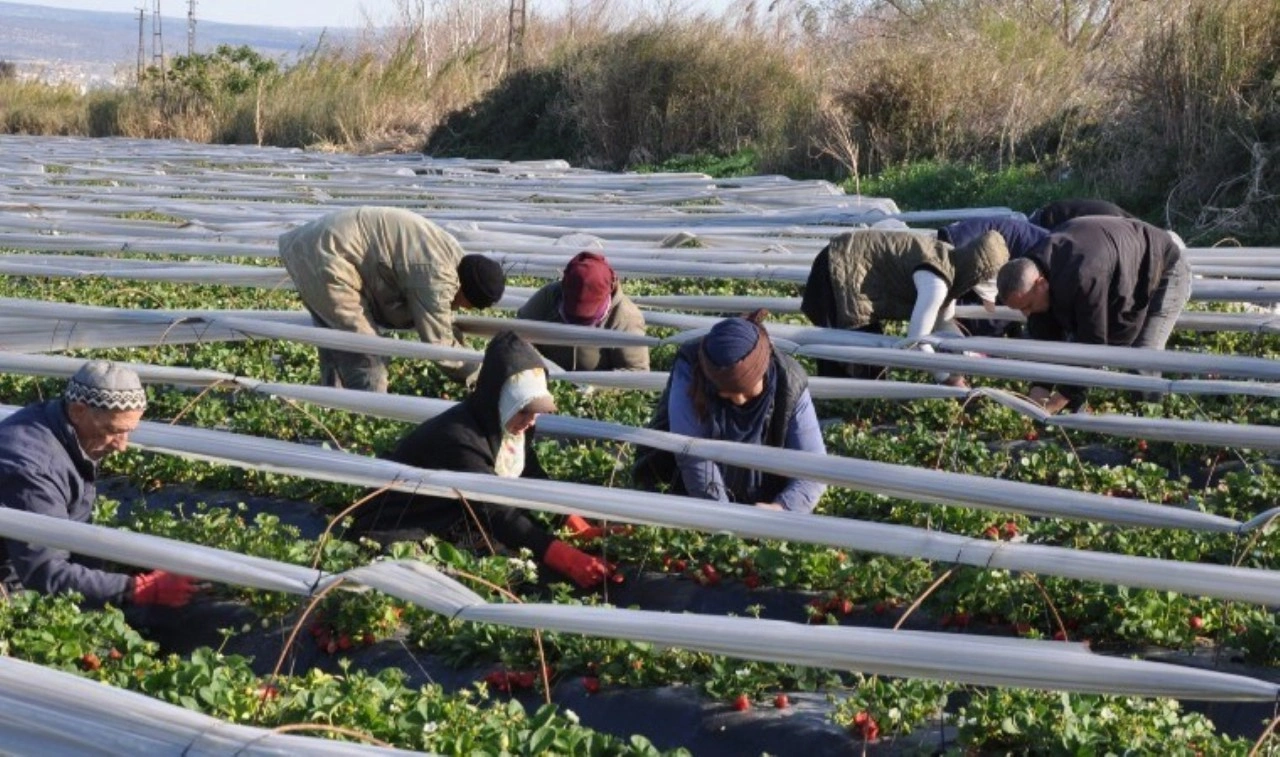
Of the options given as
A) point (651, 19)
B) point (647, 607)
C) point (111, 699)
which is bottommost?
point (647, 607)

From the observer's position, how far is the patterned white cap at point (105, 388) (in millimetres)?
5449

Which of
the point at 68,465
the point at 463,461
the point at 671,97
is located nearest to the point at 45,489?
the point at 68,465

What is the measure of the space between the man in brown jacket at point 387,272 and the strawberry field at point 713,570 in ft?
0.70

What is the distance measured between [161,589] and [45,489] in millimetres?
503

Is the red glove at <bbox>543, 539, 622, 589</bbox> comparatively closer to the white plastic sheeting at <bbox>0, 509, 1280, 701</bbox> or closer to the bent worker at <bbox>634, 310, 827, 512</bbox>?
the bent worker at <bbox>634, 310, 827, 512</bbox>

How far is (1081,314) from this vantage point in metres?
8.21

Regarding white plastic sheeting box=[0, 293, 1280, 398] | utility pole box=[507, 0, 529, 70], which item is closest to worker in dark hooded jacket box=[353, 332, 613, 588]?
white plastic sheeting box=[0, 293, 1280, 398]

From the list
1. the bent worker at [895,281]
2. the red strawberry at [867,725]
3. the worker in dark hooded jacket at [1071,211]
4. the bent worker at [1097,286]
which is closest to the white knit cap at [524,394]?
the red strawberry at [867,725]

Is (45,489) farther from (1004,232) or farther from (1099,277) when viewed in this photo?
(1004,232)

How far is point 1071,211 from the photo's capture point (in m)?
9.18

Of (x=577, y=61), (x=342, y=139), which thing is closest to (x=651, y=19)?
(x=577, y=61)

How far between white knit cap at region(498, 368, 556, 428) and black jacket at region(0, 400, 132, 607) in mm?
1402

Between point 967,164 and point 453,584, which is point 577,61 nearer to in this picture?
point 967,164

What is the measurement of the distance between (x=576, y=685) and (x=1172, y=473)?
3763 mm
